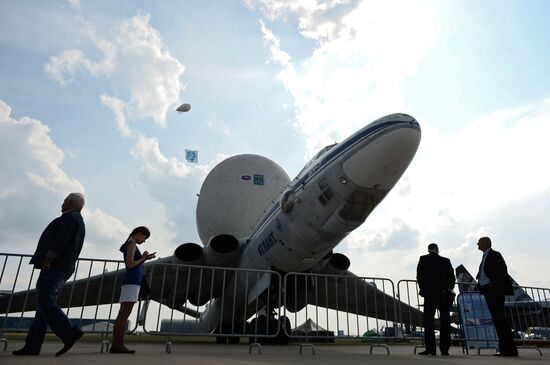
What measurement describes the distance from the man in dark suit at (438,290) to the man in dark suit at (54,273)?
4.56 metres

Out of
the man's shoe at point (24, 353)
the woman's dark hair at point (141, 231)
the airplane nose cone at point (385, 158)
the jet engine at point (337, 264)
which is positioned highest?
the airplane nose cone at point (385, 158)

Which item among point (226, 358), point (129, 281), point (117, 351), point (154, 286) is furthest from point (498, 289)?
point (154, 286)

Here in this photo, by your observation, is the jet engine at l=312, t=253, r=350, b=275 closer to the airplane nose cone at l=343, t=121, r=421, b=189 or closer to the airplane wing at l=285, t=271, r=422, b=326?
the airplane wing at l=285, t=271, r=422, b=326

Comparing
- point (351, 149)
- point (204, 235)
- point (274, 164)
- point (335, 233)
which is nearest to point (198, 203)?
point (204, 235)

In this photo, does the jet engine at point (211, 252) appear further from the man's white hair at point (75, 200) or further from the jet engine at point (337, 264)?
the man's white hair at point (75, 200)

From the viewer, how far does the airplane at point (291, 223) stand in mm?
6555

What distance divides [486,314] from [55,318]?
7311 millimetres

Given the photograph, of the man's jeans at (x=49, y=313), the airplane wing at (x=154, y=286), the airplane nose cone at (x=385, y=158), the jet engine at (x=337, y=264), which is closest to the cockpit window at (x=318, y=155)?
the airplane nose cone at (x=385, y=158)

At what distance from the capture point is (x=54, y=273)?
4.11 meters

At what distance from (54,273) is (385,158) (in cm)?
491

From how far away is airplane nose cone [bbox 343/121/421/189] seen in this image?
633cm

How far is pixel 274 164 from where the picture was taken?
15.4m

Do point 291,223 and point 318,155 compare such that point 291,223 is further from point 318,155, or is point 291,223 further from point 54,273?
point 54,273

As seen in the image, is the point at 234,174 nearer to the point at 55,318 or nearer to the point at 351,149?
the point at 351,149
